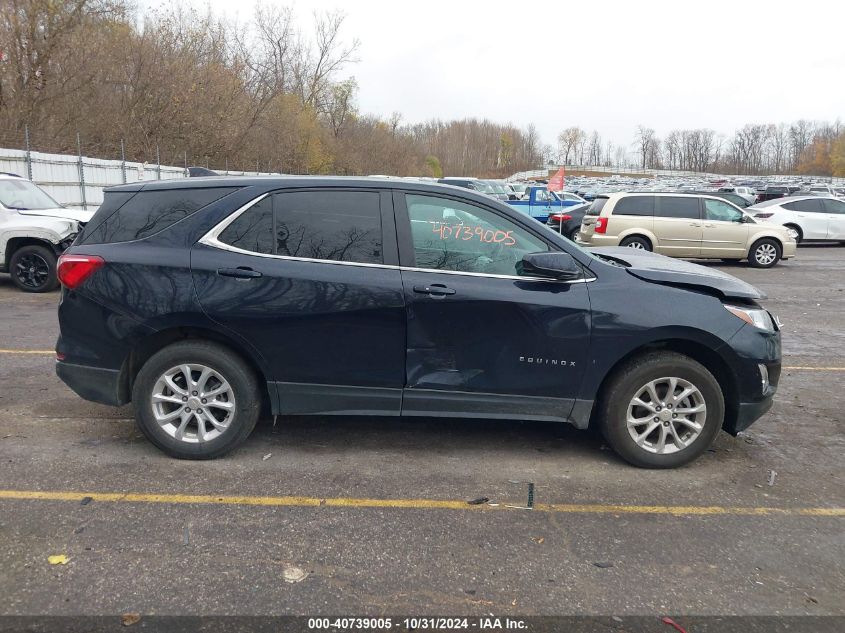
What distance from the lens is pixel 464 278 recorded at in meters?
4.26

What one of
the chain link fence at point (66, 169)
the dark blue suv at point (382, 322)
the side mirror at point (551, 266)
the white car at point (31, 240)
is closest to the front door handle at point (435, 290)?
the dark blue suv at point (382, 322)

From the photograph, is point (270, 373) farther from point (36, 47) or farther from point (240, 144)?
point (240, 144)

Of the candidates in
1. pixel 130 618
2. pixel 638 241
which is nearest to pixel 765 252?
pixel 638 241

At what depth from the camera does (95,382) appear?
437 cm

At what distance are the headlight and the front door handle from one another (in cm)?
183

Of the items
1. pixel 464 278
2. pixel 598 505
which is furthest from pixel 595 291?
pixel 598 505

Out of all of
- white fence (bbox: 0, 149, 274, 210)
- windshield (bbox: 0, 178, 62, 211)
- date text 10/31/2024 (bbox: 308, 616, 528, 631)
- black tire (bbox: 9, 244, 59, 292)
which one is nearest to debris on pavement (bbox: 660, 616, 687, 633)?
date text 10/31/2024 (bbox: 308, 616, 528, 631)

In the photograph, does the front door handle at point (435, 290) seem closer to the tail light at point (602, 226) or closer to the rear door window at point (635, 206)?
the tail light at point (602, 226)

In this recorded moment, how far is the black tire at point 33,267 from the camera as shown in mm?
10766

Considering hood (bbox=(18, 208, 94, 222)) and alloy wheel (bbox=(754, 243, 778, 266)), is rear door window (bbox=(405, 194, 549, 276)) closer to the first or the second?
hood (bbox=(18, 208, 94, 222))

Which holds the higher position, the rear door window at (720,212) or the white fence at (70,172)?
the white fence at (70,172)

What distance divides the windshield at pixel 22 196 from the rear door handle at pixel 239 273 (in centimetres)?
868

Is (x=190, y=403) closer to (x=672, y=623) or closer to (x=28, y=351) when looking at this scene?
(x=672, y=623)

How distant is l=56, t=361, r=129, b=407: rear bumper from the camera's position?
171 inches
